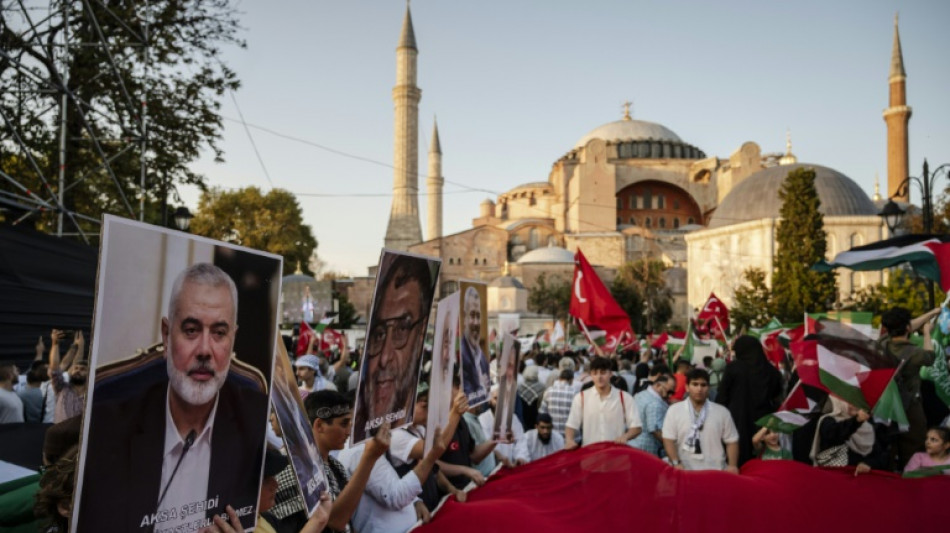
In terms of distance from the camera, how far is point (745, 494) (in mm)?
5762

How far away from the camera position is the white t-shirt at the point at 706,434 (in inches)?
261

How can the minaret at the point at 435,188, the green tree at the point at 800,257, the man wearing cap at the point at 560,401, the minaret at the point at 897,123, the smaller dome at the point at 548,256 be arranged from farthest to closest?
the minaret at the point at 435,188
the smaller dome at the point at 548,256
the minaret at the point at 897,123
the green tree at the point at 800,257
the man wearing cap at the point at 560,401

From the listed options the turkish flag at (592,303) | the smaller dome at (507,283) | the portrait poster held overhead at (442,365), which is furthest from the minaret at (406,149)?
the portrait poster held overhead at (442,365)

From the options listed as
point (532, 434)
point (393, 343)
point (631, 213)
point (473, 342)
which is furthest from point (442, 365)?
point (631, 213)

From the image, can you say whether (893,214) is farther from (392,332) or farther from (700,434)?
(392,332)

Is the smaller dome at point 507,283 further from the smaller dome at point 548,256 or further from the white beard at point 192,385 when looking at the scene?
the white beard at point 192,385

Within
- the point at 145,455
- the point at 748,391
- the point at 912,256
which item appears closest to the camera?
the point at 145,455

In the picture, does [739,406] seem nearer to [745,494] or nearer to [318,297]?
[745,494]

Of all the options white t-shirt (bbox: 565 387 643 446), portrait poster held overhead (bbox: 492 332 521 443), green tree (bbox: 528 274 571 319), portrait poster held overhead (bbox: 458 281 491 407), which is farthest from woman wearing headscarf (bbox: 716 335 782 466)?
green tree (bbox: 528 274 571 319)

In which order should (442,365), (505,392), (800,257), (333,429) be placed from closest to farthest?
(333,429) → (442,365) → (505,392) → (800,257)

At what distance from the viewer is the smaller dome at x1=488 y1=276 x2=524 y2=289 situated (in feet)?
206

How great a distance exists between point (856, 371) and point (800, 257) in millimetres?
30245

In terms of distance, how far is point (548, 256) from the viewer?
67500 millimetres

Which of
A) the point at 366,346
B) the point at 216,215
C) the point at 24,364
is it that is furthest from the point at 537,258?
the point at 366,346
